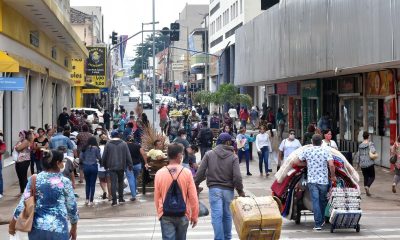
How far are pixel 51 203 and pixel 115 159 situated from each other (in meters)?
8.60

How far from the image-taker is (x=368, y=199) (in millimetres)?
17672

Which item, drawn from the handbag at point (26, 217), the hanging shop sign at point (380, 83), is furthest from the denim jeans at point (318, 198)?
the hanging shop sign at point (380, 83)

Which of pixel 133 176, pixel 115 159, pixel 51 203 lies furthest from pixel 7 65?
pixel 51 203

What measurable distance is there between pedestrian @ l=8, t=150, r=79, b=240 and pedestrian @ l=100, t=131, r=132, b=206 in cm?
842

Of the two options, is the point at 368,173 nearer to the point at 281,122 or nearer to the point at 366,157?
the point at 366,157

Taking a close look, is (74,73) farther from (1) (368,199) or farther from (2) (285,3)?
(1) (368,199)

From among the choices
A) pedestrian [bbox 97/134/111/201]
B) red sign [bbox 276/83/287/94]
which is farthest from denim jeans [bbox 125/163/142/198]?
red sign [bbox 276/83/287/94]

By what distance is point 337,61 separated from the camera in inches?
945

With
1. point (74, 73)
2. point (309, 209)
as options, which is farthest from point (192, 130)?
→ point (74, 73)

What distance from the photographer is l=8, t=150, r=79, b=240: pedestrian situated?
7488mm

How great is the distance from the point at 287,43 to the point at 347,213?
65.4ft

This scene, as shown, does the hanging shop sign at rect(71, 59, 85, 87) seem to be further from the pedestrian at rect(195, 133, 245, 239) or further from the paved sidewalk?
the pedestrian at rect(195, 133, 245, 239)

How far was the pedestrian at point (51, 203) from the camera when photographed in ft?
24.6

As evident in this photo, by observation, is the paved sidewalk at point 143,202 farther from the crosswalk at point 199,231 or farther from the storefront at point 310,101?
the storefront at point 310,101
